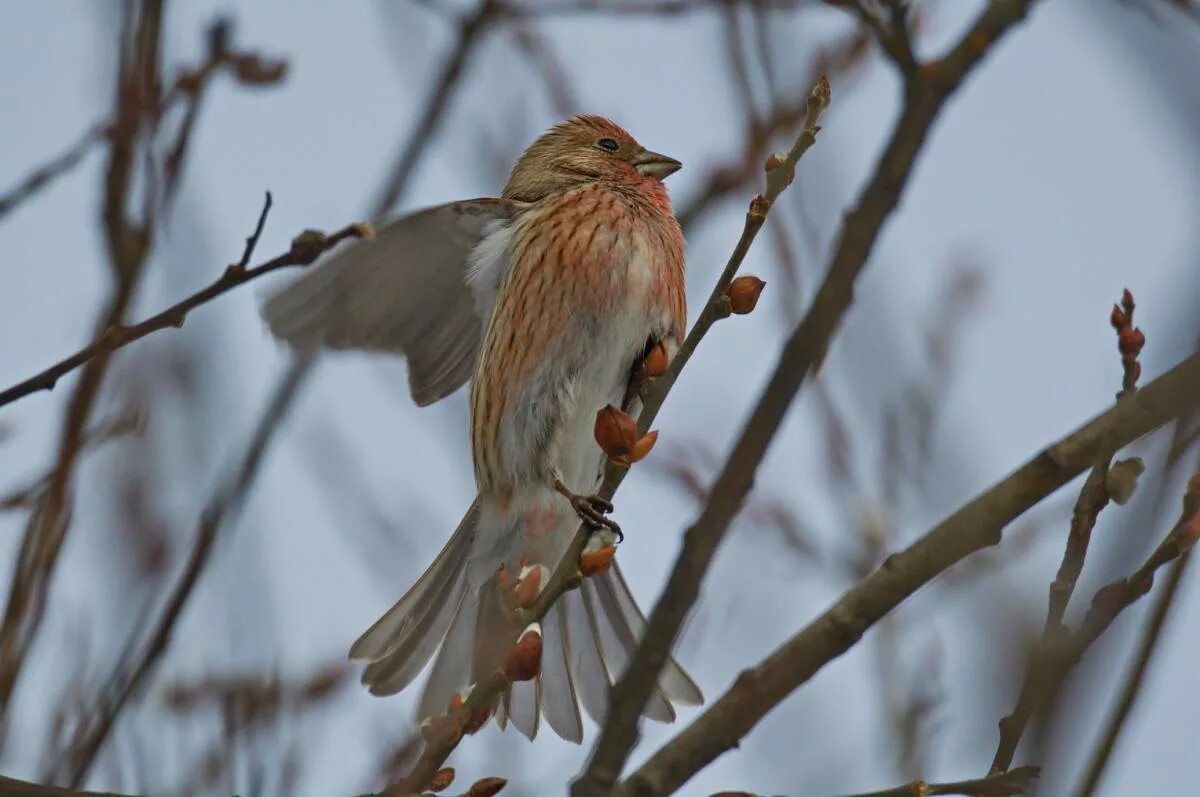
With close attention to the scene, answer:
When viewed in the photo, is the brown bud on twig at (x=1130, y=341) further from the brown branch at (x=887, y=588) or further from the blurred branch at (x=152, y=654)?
the blurred branch at (x=152, y=654)

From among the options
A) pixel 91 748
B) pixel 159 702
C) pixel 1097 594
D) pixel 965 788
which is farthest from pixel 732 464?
pixel 159 702

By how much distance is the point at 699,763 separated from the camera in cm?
260

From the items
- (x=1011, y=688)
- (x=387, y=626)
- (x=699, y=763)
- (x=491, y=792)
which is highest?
(x=387, y=626)

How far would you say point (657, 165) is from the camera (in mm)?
7305

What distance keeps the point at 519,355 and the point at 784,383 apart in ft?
12.9

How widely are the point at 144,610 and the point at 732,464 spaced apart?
2260 mm

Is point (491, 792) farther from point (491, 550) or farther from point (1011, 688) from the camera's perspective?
point (491, 550)

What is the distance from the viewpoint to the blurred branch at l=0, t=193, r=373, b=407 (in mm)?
2961

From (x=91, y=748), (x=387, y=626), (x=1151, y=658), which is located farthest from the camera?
(x=387, y=626)

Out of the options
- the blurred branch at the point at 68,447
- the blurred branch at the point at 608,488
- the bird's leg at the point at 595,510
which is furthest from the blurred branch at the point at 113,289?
the bird's leg at the point at 595,510

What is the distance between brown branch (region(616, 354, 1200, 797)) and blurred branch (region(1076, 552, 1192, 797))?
0.30 metres

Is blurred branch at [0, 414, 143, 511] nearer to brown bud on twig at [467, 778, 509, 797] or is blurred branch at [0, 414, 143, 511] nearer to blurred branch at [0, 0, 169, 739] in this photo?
blurred branch at [0, 0, 169, 739]

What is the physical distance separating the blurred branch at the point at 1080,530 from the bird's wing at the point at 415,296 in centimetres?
360

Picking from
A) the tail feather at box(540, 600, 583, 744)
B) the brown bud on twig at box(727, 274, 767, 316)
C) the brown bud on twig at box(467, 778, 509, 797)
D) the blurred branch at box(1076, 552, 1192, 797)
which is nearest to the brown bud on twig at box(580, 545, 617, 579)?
the brown bud on twig at box(467, 778, 509, 797)
